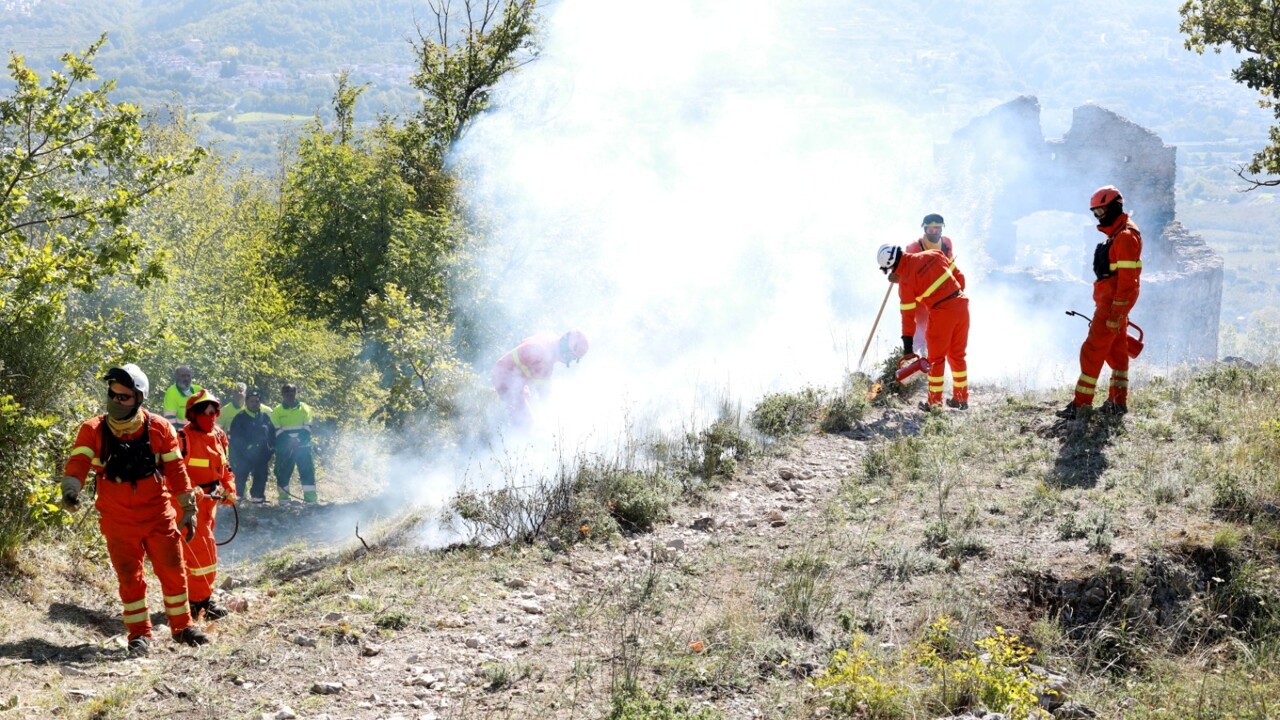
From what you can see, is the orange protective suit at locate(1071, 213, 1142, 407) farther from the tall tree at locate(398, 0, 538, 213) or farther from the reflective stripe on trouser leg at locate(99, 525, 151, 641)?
the tall tree at locate(398, 0, 538, 213)

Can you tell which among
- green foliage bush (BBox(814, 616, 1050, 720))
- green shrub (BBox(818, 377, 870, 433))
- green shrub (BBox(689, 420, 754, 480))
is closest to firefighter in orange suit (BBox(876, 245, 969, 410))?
green shrub (BBox(818, 377, 870, 433))

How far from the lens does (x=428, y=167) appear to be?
57.7ft

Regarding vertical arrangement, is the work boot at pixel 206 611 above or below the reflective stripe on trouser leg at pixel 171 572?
below

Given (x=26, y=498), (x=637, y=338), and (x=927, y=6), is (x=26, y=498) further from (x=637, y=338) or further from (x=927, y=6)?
(x=927, y=6)

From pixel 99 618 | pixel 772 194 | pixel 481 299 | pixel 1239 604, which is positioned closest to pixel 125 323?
pixel 481 299

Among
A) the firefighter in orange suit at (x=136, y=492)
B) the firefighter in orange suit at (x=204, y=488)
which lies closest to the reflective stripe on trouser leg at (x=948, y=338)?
the firefighter in orange suit at (x=204, y=488)

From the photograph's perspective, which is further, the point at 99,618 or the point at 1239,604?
the point at 99,618

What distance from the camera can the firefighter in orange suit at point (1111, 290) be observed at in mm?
8352

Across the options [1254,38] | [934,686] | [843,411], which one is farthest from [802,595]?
[1254,38]

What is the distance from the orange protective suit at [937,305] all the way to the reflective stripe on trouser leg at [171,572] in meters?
6.58

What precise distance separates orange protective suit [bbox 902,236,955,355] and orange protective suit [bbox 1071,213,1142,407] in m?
1.67

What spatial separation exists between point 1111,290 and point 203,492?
712 cm

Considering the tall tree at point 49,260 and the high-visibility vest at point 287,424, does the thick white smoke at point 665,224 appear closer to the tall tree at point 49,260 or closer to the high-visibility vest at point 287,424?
the high-visibility vest at point 287,424

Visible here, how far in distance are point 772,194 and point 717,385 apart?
25769 mm
